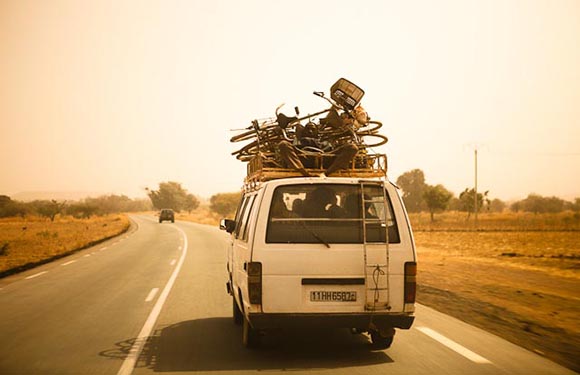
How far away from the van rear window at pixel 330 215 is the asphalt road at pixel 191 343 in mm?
1143

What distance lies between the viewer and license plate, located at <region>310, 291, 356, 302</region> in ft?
20.0

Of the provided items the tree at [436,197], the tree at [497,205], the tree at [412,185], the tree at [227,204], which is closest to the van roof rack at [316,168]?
the tree at [436,197]

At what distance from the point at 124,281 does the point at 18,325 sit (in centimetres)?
588

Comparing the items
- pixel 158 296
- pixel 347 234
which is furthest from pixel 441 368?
pixel 158 296

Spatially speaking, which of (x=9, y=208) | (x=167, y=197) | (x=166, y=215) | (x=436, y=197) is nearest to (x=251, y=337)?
(x=166, y=215)

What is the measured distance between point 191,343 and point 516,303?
6.45 metres

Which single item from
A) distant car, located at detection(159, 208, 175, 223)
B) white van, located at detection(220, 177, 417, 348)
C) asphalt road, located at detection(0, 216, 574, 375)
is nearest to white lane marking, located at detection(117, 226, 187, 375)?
asphalt road, located at detection(0, 216, 574, 375)

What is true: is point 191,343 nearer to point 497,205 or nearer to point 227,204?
point 227,204

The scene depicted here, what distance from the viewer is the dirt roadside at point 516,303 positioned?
302 inches

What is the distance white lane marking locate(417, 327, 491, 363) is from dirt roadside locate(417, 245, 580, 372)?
85 centimetres

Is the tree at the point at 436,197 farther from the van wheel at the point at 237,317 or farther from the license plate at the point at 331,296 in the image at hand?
the license plate at the point at 331,296

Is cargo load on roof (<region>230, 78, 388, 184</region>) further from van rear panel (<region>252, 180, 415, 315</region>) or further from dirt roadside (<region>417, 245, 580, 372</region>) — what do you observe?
dirt roadside (<region>417, 245, 580, 372</region>)

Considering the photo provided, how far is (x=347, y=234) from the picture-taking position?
245 inches

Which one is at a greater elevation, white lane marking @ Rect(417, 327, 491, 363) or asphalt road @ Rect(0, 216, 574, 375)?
white lane marking @ Rect(417, 327, 491, 363)
